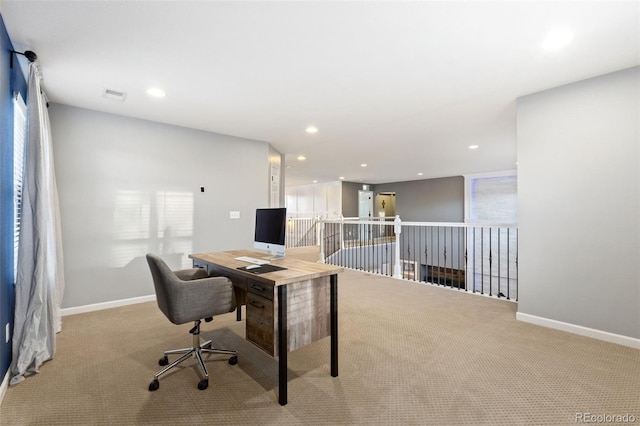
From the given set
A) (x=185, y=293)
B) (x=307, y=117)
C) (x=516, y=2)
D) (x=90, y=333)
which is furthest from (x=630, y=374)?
(x=90, y=333)

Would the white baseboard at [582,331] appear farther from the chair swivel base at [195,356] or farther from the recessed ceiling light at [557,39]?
the chair swivel base at [195,356]

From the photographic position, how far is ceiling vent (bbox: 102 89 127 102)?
3064 mm

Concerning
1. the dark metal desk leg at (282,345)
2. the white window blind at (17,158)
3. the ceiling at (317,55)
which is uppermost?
the ceiling at (317,55)

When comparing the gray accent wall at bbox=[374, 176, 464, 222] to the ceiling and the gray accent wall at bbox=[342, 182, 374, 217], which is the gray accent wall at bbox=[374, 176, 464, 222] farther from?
the ceiling

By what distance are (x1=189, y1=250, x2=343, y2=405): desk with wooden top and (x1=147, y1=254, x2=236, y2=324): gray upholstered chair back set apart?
168mm

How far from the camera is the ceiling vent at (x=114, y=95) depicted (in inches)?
121

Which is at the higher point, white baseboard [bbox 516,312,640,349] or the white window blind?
the white window blind

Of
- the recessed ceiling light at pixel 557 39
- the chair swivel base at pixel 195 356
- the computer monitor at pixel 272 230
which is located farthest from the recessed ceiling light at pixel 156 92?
the recessed ceiling light at pixel 557 39

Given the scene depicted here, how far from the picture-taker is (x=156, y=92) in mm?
3096

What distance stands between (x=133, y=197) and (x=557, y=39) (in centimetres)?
479

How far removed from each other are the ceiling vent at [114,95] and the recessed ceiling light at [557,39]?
397 centimetres

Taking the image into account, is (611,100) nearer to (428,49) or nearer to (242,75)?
(428,49)

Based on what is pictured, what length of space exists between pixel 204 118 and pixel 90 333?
2.84m

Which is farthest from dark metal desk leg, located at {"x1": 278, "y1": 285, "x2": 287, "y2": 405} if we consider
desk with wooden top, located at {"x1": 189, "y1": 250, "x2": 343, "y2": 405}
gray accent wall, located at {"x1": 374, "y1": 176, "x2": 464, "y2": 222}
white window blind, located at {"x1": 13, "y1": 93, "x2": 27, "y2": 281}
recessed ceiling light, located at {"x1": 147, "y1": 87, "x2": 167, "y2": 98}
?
gray accent wall, located at {"x1": 374, "y1": 176, "x2": 464, "y2": 222}
